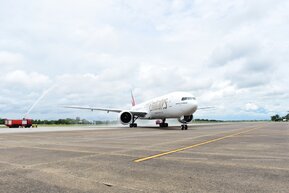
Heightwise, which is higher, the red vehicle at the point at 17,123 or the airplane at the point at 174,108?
the airplane at the point at 174,108

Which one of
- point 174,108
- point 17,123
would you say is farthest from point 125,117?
point 17,123

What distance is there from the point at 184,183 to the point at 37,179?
3240 millimetres

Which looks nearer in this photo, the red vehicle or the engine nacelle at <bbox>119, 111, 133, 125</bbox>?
the engine nacelle at <bbox>119, 111, 133, 125</bbox>

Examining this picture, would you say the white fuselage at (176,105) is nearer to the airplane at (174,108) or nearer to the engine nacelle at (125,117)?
the airplane at (174,108)

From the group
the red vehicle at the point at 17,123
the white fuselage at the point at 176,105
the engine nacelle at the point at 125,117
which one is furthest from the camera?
the red vehicle at the point at 17,123

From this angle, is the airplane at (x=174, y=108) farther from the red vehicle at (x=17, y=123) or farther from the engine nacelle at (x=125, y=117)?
the red vehicle at (x=17, y=123)

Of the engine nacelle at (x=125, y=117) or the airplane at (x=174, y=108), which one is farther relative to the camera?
the engine nacelle at (x=125, y=117)

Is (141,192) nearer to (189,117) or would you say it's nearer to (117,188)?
(117,188)

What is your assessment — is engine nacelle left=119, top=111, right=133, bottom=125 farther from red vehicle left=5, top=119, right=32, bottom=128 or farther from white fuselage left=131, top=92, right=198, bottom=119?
red vehicle left=5, top=119, right=32, bottom=128

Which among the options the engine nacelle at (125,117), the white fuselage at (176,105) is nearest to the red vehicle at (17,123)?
the engine nacelle at (125,117)

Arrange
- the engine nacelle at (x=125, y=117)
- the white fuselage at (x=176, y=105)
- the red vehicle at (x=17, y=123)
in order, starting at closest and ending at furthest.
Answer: the white fuselage at (x=176, y=105) < the engine nacelle at (x=125, y=117) < the red vehicle at (x=17, y=123)

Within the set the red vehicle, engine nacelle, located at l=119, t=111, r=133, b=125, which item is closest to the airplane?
engine nacelle, located at l=119, t=111, r=133, b=125

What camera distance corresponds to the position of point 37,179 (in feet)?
18.7

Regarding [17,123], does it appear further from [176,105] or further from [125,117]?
[176,105]
